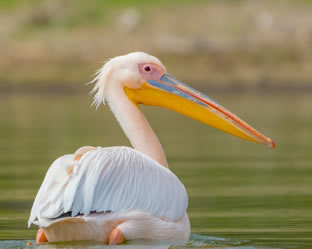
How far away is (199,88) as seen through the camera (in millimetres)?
31375

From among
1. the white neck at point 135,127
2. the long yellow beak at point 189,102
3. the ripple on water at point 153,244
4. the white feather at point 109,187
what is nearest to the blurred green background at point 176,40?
the long yellow beak at point 189,102

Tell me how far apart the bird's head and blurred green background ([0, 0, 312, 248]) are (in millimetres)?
751

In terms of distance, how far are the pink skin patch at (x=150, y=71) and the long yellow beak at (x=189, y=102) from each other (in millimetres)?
33

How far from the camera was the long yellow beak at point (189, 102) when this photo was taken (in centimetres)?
651

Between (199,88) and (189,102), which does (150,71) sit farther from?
(199,88)

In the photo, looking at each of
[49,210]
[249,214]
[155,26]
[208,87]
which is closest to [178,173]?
[249,214]

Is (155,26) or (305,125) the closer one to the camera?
(305,125)

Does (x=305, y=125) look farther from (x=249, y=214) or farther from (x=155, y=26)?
(x=155, y=26)

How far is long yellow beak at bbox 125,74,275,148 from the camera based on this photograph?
6512 millimetres

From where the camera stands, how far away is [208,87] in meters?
31.9

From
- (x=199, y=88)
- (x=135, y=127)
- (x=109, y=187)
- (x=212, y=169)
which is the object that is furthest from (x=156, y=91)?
(x=199, y=88)

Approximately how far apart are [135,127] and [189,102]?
0.41 m

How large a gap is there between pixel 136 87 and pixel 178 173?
3.50 meters

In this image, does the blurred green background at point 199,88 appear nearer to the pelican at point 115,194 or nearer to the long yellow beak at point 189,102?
the pelican at point 115,194
